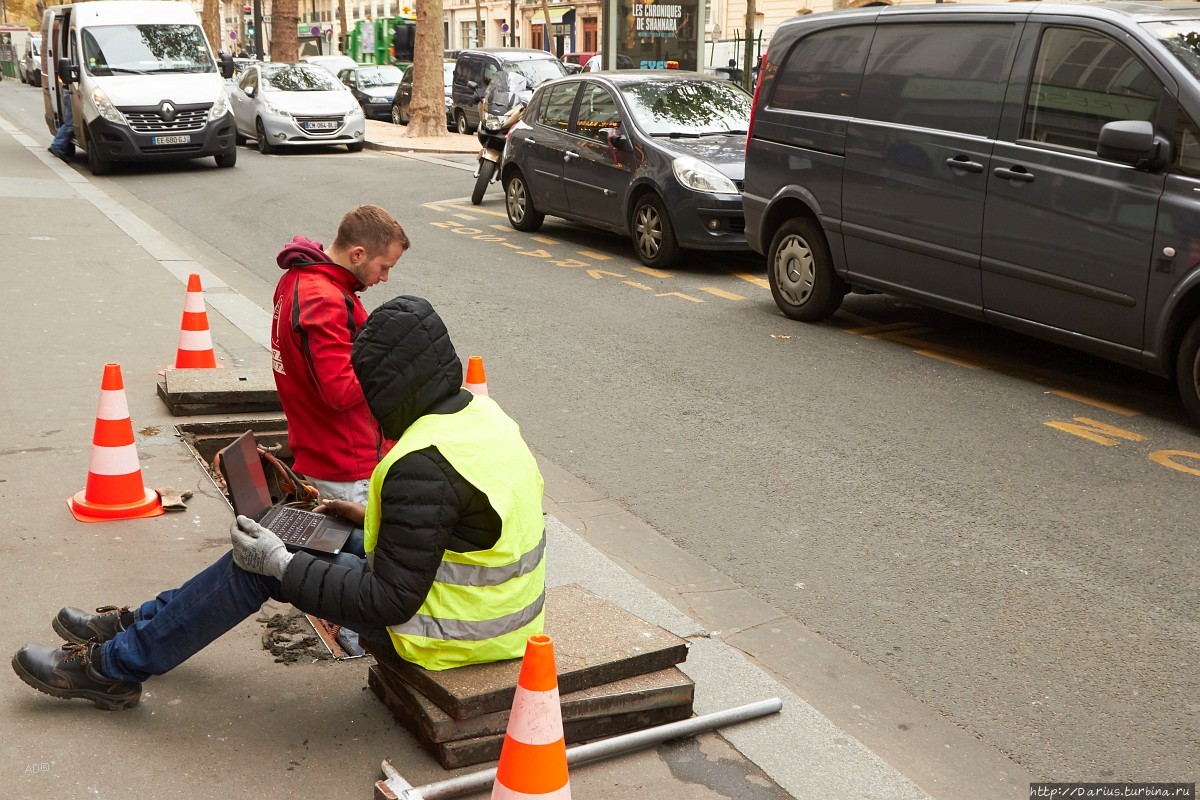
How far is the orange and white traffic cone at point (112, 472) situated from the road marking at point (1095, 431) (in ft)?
14.5

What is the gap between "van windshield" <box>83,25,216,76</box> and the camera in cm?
1816

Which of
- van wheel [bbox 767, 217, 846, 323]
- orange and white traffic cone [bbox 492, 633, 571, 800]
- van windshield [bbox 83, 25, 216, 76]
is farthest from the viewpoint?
van windshield [bbox 83, 25, 216, 76]

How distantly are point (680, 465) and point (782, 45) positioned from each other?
4.45 m

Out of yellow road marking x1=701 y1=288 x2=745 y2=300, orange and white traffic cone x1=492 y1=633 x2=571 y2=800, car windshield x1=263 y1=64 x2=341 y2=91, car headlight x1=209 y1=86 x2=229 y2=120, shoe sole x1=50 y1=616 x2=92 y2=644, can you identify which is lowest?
yellow road marking x1=701 y1=288 x2=745 y2=300

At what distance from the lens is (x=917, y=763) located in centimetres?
354

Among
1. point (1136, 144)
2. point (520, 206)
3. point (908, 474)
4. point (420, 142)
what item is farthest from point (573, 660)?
point (420, 142)

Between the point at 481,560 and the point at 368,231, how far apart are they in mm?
1619

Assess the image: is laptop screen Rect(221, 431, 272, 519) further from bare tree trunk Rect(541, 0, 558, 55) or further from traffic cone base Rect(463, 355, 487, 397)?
bare tree trunk Rect(541, 0, 558, 55)

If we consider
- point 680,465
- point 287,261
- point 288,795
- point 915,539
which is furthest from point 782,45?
point 288,795

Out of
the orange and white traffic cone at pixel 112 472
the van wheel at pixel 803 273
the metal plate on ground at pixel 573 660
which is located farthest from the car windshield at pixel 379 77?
the metal plate on ground at pixel 573 660

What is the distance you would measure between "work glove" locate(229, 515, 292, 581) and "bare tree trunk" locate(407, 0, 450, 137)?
2368 cm

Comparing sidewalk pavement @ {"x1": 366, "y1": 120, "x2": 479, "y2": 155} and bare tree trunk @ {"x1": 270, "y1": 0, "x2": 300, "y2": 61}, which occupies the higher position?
bare tree trunk @ {"x1": 270, "y1": 0, "x2": 300, "y2": 61}

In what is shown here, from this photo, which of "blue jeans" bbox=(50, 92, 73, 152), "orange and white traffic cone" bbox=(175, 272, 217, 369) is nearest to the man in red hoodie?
"orange and white traffic cone" bbox=(175, 272, 217, 369)

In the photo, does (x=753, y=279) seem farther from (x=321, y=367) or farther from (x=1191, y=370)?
(x=321, y=367)
